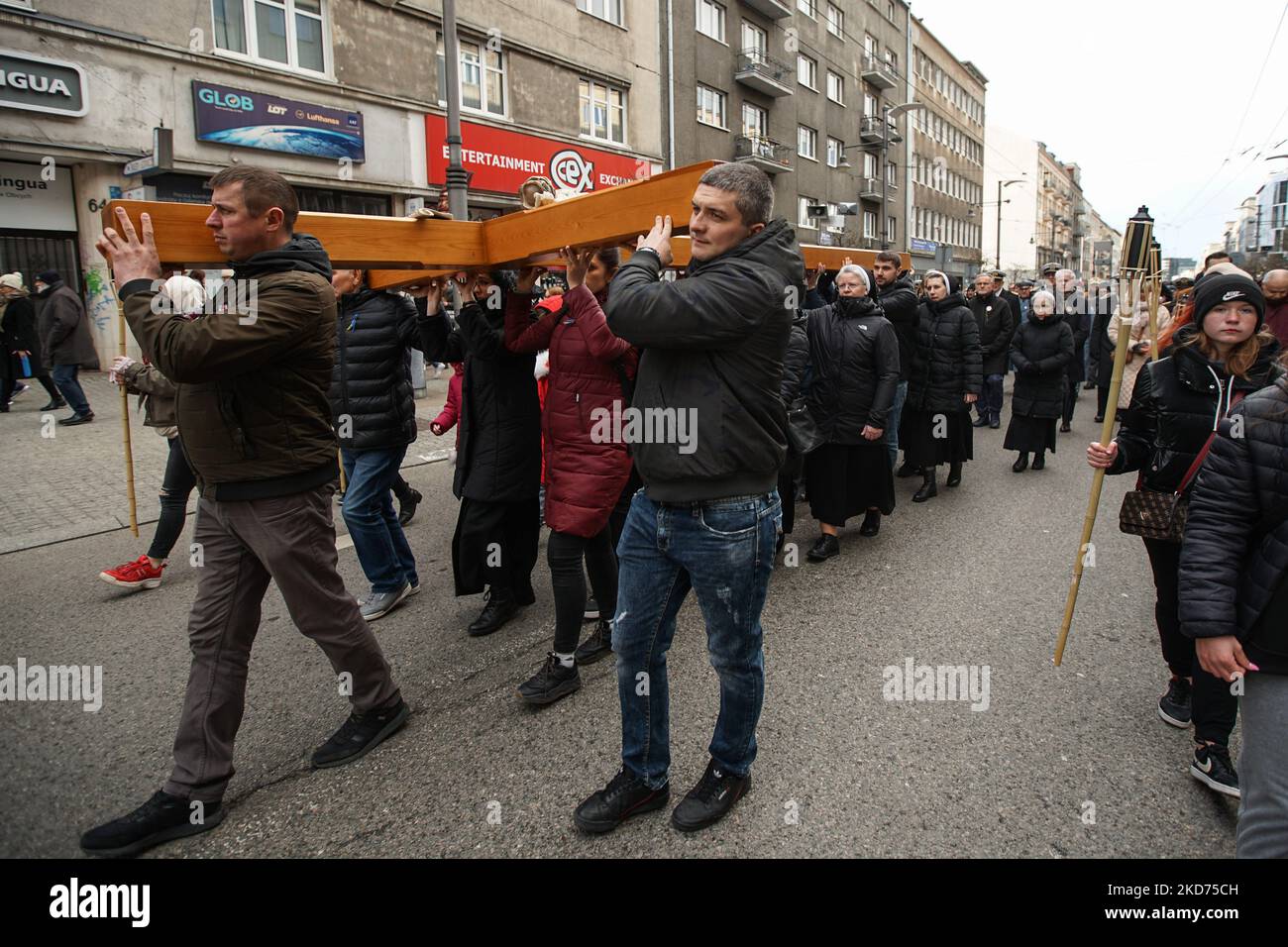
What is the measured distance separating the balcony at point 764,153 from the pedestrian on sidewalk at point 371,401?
23.7 metres

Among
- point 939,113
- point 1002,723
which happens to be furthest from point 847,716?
point 939,113

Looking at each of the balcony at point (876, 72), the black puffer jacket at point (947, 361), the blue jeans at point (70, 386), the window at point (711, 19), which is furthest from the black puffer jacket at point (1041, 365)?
the balcony at point (876, 72)

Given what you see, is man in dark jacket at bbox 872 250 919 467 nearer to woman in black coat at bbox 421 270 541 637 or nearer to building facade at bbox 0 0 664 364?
building facade at bbox 0 0 664 364

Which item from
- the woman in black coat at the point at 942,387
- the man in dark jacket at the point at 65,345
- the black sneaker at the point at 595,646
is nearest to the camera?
the black sneaker at the point at 595,646

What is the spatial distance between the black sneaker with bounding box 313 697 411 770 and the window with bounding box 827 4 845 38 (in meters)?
37.8

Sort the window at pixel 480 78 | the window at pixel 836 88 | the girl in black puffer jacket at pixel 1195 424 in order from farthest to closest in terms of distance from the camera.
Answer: the window at pixel 836 88 < the window at pixel 480 78 < the girl in black puffer jacket at pixel 1195 424

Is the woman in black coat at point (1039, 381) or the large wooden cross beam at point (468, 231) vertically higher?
the large wooden cross beam at point (468, 231)

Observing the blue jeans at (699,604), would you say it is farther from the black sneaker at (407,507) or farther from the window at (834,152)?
the window at (834,152)

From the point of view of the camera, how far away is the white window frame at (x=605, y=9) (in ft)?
66.9

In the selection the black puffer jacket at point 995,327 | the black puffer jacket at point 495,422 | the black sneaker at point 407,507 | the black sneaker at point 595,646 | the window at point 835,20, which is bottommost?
the black sneaker at point 595,646

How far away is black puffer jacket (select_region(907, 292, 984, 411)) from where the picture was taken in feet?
24.9

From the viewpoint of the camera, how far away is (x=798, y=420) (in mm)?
5344

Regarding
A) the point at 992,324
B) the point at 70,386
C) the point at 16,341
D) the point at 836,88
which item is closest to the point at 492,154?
the point at 16,341

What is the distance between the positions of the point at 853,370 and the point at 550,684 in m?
3.48
